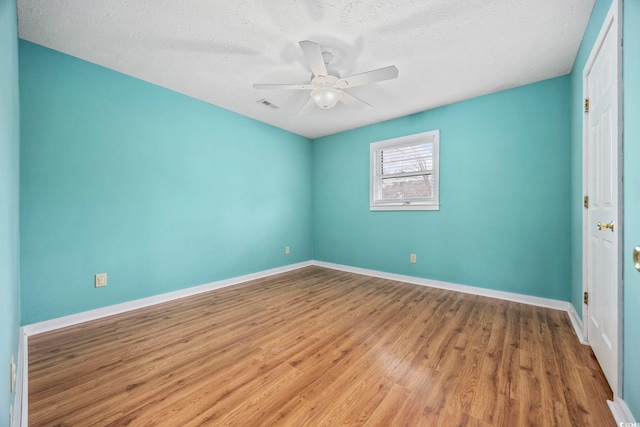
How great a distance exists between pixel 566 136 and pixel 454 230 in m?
1.50

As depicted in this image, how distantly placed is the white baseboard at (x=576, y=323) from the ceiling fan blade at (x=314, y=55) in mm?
2992

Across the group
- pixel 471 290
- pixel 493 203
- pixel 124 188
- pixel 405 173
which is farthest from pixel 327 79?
pixel 471 290

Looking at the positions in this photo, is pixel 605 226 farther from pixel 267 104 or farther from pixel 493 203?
pixel 267 104

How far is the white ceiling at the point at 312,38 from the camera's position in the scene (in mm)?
1754

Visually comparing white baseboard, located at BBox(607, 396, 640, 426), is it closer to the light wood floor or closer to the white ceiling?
the light wood floor

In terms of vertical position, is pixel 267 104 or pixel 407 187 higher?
pixel 267 104

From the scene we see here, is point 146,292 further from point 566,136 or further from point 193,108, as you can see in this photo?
point 566,136

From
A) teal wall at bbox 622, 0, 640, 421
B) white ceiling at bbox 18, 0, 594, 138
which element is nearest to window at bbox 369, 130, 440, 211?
white ceiling at bbox 18, 0, 594, 138

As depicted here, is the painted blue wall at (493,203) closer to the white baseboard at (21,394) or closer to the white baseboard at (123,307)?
the white baseboard at (123,307)

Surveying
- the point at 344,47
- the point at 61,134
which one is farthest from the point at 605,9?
the point at 61,134

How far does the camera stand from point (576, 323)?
7.09ft

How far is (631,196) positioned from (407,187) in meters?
2.70

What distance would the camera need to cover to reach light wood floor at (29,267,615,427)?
1.24 metres

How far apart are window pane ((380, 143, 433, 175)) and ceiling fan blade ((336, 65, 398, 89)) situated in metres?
1.83
